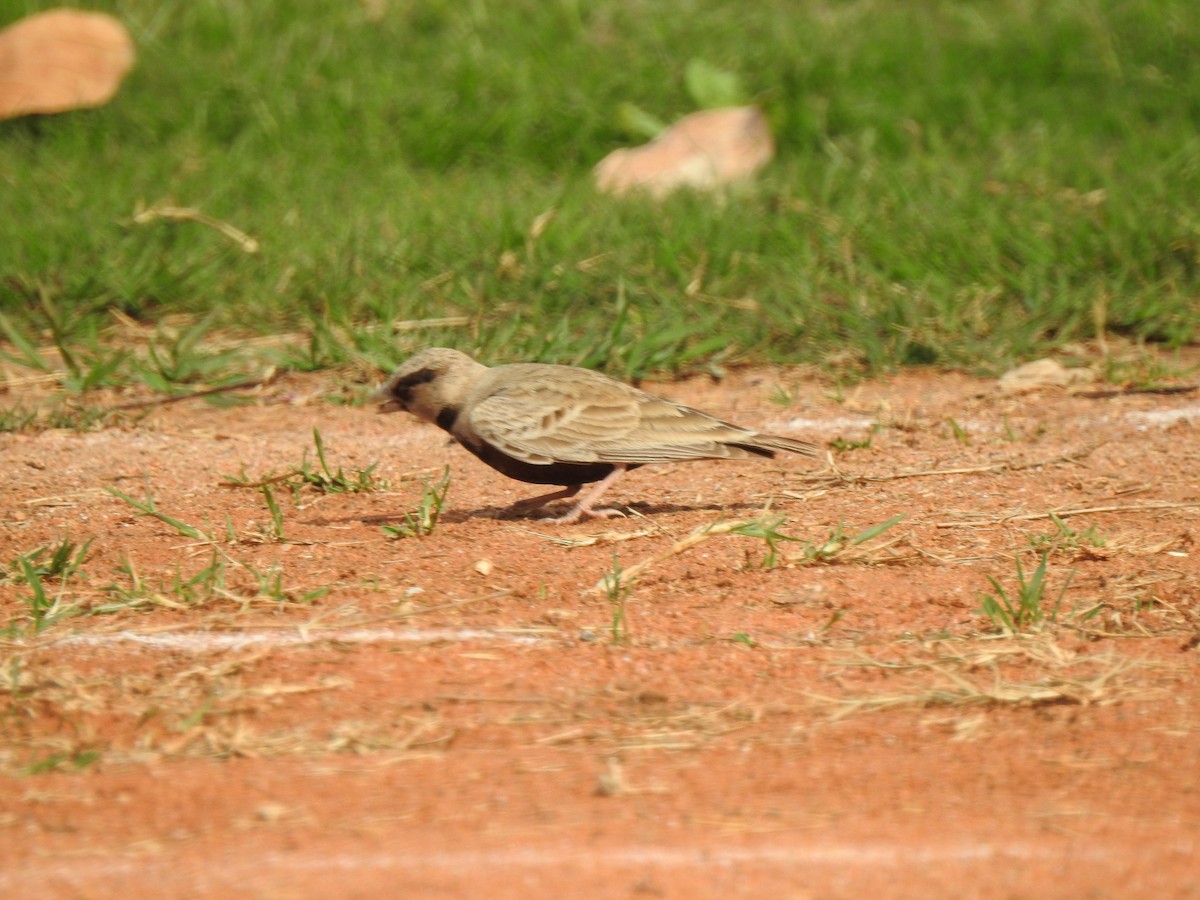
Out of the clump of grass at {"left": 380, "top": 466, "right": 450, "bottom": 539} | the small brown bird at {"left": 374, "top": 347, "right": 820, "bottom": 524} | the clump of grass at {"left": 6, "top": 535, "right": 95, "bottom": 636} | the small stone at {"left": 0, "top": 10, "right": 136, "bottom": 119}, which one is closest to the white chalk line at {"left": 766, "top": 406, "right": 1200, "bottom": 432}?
the small brown bird at {"left": 374, "top": 347, "right": 820, "bottom": 524}

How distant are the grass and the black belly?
1775 mm

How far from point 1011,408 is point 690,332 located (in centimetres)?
153

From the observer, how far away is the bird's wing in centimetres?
537

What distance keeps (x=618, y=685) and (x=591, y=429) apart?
5.58 feet

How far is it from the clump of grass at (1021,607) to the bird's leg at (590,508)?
1.44 metres

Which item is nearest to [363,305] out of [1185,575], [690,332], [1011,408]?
[690,332]

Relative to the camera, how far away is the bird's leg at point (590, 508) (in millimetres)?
5383

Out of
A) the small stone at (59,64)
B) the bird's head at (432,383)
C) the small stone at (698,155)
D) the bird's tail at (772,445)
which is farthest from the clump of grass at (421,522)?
the small stone at (59,64)

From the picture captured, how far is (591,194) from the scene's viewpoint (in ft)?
30.5

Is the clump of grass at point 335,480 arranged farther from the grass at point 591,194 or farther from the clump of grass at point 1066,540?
the clump of grass at point 1066,540

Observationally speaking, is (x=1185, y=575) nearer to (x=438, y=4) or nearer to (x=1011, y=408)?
(x=1011, y=408)

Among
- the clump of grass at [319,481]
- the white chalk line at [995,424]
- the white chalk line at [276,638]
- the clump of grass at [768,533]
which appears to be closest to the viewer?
the white chalk line at [276,638]

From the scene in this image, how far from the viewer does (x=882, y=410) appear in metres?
6.79

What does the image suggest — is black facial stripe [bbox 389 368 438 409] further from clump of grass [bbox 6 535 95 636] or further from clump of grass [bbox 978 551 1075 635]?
clump of grass [bbox 978 551 1075 635]
